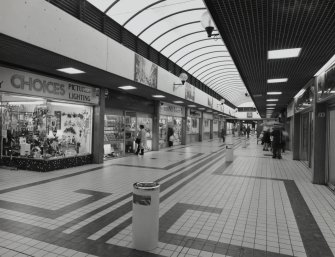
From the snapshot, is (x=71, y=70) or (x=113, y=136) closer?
(x=71, y=70)

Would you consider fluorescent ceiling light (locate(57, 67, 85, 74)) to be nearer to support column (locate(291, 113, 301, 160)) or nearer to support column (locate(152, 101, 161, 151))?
support column (locate(152, 101, 161, 151))

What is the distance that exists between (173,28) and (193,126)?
14.3 m

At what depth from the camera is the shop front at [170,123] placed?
18078 millimetres

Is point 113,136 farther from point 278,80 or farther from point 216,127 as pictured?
point 216,127

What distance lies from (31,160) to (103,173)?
2.52m

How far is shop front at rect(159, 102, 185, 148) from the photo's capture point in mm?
18078

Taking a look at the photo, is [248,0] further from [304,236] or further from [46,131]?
[46,131]

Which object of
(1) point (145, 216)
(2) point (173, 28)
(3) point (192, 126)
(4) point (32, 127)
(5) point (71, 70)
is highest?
(2) point (173, 28)

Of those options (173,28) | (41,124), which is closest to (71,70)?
(41,124)

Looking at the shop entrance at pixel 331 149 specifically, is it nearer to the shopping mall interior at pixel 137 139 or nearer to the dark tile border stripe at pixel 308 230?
the shopping mall interior at pixel 137 139

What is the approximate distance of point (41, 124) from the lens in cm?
917

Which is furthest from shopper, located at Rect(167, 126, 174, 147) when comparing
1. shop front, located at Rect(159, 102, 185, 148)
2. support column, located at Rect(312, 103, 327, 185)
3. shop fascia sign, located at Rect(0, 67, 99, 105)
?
support column, located at Rect(312, 103, 327, 185)

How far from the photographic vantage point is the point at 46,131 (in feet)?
30.2

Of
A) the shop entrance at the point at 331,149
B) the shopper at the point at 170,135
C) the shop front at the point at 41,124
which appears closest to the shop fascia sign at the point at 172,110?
the shopper at the point at 170,135
